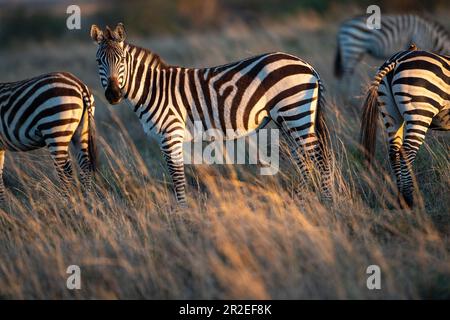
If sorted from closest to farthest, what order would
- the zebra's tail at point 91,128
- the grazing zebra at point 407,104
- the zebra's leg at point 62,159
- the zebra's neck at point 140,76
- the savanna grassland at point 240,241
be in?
the savanna grassland at point 240,241 → the grazing zebra at point 407,104 → the zebra's neck at point 140,76 → the zebra's leg at point 62,159 → the zebra's tail at point 91,128

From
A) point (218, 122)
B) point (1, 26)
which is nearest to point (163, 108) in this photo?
point (218, 122)

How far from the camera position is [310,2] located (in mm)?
22906

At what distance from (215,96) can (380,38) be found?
6774mm

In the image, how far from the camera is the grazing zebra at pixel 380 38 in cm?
1169

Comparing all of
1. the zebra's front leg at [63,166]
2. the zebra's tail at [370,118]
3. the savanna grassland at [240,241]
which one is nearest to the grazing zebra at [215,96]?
the zebra's tail at [370,118]

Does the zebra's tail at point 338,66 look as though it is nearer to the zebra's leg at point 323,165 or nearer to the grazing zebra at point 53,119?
the zebra's leg at point 323,165

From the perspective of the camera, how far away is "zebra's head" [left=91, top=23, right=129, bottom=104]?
6172mm

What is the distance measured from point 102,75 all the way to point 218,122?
1.41m

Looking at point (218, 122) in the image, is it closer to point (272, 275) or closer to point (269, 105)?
point (269, 105)

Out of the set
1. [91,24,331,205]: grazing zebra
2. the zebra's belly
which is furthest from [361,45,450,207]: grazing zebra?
the zebra's belly

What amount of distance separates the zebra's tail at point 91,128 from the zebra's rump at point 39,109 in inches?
3.8

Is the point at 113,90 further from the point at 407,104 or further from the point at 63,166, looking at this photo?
the point at 407,104

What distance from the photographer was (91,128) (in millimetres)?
6812

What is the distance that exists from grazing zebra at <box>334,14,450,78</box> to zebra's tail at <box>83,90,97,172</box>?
21.3 feet
